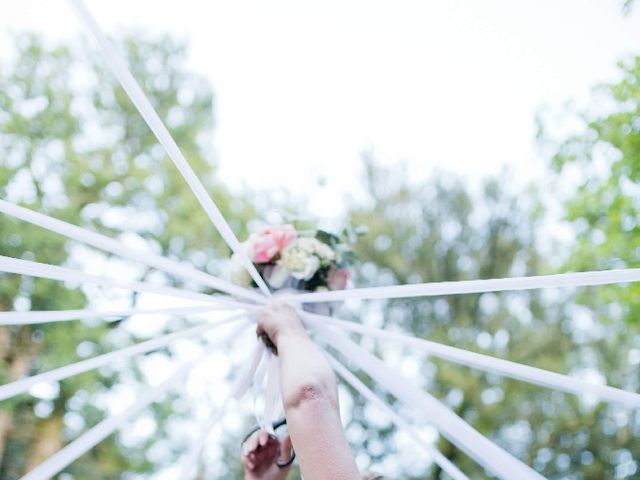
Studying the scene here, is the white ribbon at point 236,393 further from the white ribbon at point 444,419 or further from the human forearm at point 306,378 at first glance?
the human forearm at point 306,378

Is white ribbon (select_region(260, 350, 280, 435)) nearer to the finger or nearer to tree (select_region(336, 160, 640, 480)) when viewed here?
the finger

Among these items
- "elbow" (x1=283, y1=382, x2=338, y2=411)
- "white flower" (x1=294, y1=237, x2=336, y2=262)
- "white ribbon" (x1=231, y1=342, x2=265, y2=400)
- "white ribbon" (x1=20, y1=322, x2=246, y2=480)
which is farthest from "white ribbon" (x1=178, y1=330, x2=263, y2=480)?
"elbow" (x1=283, y1=382, x2=338, y2=411)


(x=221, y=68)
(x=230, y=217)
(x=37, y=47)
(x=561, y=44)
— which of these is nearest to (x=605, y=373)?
(x=230, y=217)

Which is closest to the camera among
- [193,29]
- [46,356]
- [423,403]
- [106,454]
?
[423,403]

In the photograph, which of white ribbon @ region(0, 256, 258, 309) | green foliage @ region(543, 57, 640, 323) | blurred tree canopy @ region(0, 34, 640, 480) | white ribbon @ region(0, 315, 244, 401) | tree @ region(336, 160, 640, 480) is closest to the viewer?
white ribbon @ region(0, 256, 258, 309)

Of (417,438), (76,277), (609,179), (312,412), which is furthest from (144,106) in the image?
(609,179)

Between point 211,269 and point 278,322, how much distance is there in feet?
37.8

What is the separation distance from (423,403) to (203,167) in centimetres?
1163

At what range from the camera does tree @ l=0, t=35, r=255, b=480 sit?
11211 mm

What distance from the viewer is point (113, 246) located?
7.66 ft

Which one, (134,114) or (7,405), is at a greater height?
(134,114)

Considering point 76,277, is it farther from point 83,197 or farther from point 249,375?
point 83,197

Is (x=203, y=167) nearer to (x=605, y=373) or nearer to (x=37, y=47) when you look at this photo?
(x=37, y=47)

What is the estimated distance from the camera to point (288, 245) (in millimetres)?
2676
